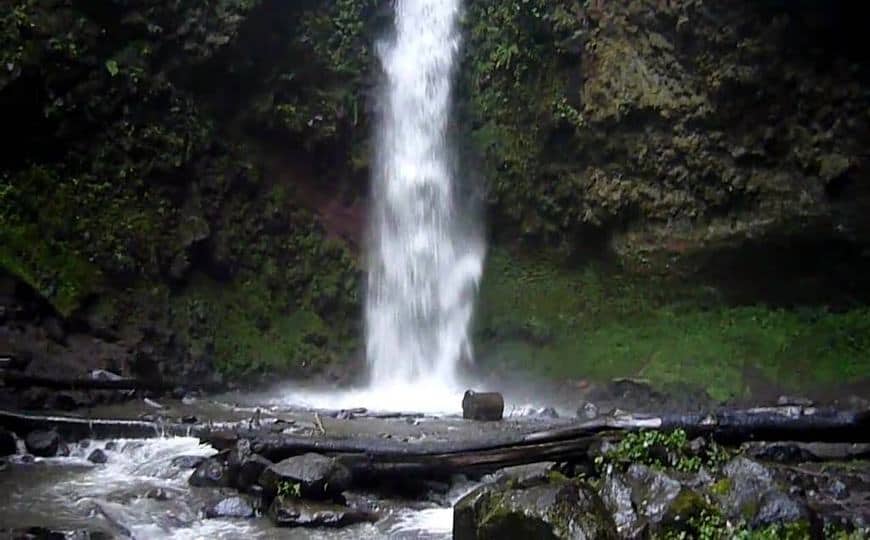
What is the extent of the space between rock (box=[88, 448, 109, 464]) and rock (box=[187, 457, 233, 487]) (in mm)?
1697

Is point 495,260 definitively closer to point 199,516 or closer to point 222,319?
point 222,319

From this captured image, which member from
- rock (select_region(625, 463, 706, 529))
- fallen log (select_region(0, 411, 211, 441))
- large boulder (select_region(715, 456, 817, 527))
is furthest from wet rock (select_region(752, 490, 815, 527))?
fallen log (select_region(0, 411, 211, 441))

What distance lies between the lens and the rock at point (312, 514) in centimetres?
827

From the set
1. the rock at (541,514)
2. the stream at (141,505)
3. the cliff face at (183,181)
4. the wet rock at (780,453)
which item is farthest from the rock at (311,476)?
the cliff face at (183,181)

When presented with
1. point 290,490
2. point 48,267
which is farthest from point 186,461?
point 48,267

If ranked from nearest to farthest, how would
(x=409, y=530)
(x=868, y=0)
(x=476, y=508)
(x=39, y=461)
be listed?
(x=476, y=508) → (x=409, y=530) → (x=39, y=461) → (x=868, y=0)

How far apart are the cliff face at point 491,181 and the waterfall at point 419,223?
43cm

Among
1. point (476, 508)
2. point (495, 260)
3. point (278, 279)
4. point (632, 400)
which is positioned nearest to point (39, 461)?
point (476, 508)

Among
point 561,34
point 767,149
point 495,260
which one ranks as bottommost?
point 495,260

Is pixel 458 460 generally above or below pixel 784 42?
below

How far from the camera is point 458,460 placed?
28.9 feet

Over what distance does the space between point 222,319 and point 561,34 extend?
30.2 feet

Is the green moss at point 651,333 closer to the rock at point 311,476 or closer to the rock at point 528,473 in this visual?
the rock at point 528,473

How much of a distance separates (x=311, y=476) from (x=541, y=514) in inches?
118
